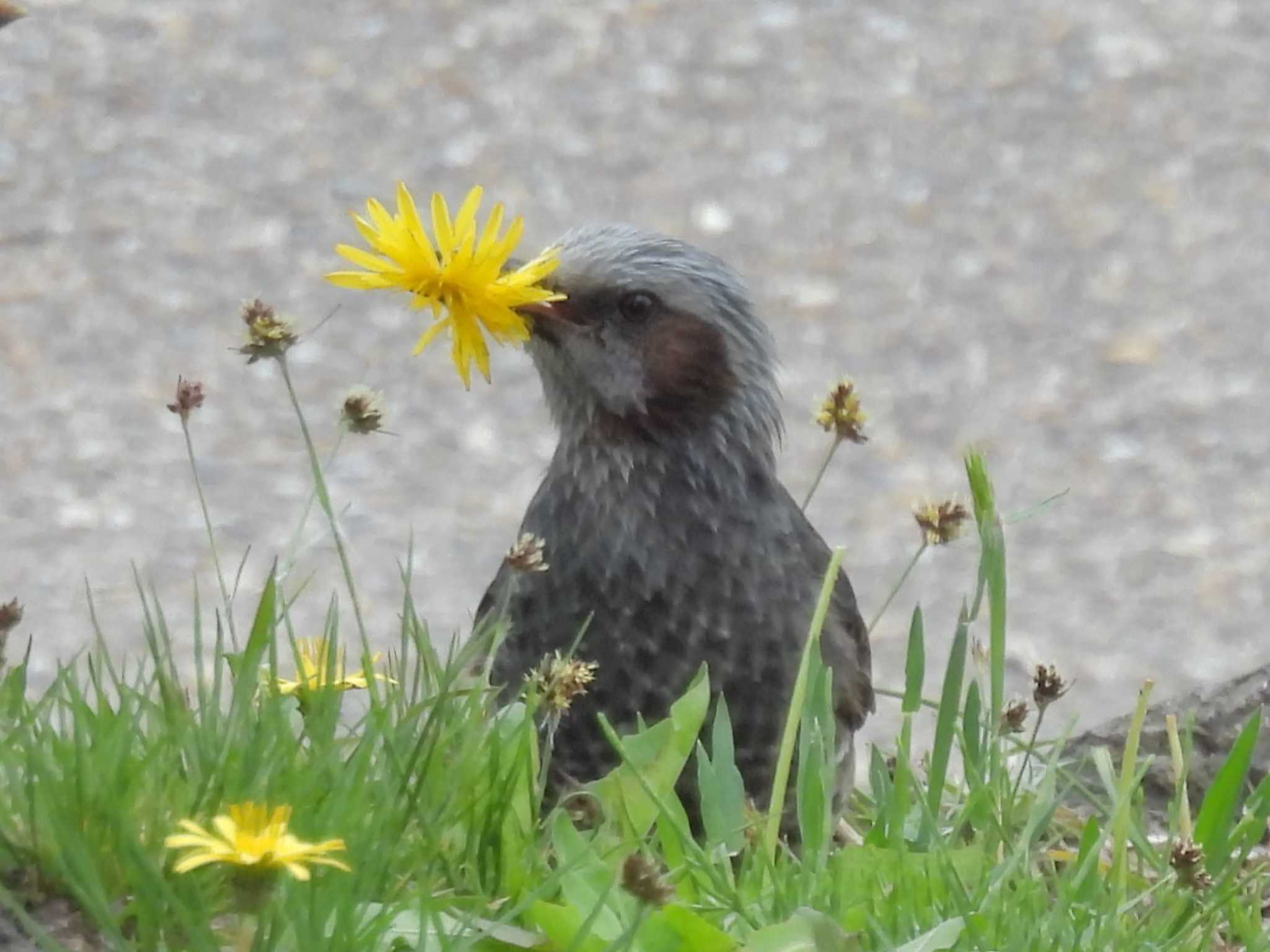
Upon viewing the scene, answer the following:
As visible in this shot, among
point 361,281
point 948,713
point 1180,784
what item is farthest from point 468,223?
point 1180,784

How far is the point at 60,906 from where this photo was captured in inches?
84.1

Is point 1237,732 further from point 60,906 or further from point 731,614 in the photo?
point 60,906

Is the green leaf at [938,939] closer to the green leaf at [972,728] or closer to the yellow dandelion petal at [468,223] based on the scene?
the green leaf at [972,728]

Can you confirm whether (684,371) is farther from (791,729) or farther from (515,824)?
(515,824)

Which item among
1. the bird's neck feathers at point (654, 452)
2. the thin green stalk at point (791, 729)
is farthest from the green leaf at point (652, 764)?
the bird's neck feathers at point (654, 452)

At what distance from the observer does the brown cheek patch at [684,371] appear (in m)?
3.54

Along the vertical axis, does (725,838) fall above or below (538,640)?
below

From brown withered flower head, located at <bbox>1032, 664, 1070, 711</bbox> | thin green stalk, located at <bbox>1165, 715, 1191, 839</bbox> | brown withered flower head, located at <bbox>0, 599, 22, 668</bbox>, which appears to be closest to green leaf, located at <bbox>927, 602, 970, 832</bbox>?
brown withered flower head, located at <bbox>1032, 664, 1070, 711</bbox>

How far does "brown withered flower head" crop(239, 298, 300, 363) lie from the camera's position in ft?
8.68

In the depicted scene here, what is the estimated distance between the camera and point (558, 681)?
2418 millimetres

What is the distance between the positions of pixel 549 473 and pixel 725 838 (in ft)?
4.02

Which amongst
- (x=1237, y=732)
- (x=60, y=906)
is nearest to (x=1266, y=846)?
(x=1237, y=732)

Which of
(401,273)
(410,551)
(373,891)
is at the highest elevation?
(401,273)

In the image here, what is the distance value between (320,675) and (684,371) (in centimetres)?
115
